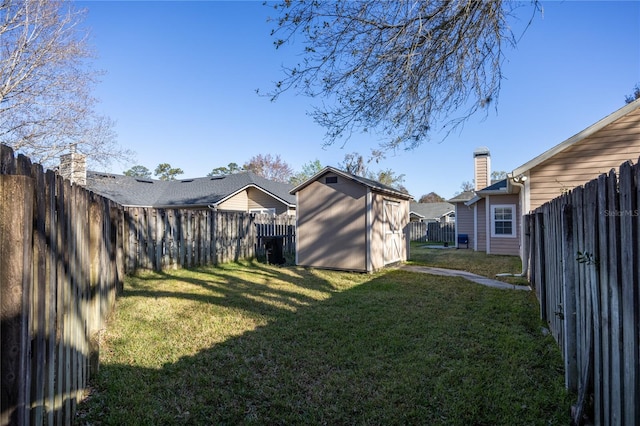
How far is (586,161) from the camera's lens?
9117 millimetres

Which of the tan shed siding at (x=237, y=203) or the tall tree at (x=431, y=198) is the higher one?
the tall tree at (x=431, y=198)

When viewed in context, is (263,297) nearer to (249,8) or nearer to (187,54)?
(249,8)

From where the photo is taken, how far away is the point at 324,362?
12.5 ft

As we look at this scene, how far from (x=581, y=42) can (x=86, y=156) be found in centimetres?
1632

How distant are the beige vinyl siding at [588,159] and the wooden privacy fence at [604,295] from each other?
709cm

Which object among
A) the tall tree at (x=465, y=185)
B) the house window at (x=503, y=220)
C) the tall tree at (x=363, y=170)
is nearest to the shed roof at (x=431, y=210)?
the tall tree at (x=363, y=170)

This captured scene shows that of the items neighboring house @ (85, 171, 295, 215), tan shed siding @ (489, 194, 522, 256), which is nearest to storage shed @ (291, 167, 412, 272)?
tan shed siding @ (489, 194, 522, 256)

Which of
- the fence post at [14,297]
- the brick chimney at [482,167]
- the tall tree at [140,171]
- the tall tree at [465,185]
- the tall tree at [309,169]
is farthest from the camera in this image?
the tall tree at [465,185]

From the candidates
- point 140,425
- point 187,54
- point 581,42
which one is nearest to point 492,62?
point 581,42

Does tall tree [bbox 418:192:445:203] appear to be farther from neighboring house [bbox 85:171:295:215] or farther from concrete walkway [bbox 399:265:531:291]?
concrete walkway [bbox 399:265:531:291]

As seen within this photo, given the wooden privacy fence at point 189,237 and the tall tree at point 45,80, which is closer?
the wooden privacy fence at point 189,237

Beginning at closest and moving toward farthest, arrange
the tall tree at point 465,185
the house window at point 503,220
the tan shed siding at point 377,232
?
the tan shed siding at point 377,232 < the house window at point 503,220 < the tall tree at point 465,185

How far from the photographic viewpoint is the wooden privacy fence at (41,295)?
5.12ft

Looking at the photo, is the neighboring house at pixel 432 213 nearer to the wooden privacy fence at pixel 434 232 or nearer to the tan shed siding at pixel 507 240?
the wooden privacy fence at pixel 434 232
